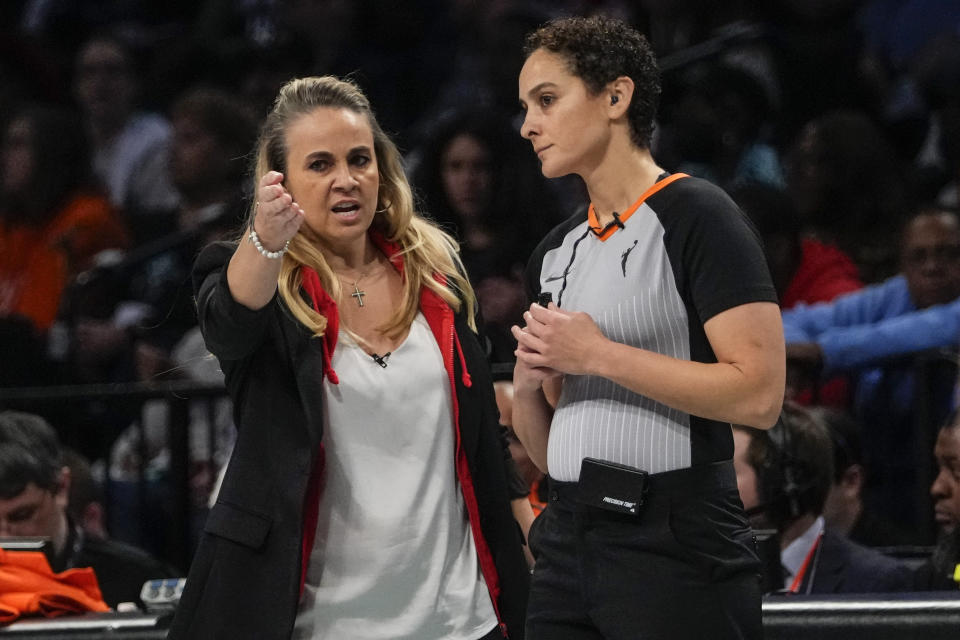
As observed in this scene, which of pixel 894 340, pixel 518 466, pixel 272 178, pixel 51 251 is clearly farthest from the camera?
pixel 51 251

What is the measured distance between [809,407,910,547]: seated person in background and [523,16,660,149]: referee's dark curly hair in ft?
6.28

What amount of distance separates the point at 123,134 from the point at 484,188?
243cm

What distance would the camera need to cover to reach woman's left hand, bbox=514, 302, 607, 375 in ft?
7.11

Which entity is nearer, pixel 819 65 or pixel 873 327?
pixel 873 327

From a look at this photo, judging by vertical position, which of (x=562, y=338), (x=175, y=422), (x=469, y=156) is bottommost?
(x=175, y=422)

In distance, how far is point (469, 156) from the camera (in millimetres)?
5449

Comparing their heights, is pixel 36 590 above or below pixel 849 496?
below

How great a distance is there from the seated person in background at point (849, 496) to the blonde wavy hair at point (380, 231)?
Result: 1.64 meters

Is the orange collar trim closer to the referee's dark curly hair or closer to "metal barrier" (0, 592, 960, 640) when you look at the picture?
the referee's dark curly hair

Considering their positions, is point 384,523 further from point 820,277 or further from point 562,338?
point 820,277

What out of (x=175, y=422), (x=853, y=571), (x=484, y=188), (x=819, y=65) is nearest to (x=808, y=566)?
(x=853, y=571)

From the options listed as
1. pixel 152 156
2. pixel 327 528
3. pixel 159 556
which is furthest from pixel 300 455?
pixel 152 156

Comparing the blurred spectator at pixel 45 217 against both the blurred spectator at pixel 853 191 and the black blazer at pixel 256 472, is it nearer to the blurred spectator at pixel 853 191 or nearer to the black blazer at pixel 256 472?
the blurred spectator at pixel 853 191

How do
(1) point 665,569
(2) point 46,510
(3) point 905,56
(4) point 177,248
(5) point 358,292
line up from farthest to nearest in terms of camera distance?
(4) point 177,248 < (3) point 905,56 < (2) point 46,510 < (5) point 358,292 < (1) point 665,569
